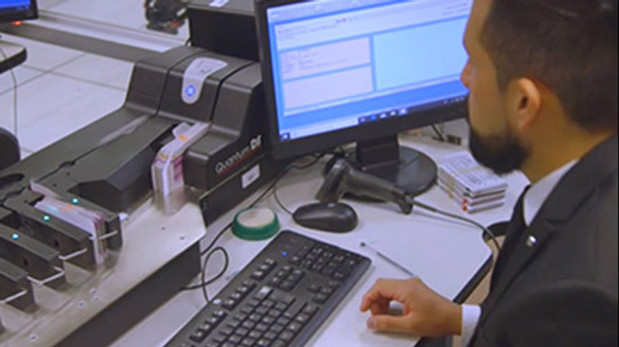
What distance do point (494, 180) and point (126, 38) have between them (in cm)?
221

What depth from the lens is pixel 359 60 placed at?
1463mm

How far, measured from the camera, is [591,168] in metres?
0.88

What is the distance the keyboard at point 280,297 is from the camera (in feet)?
3.78

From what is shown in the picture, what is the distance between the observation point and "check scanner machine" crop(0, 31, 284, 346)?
1.14 metres

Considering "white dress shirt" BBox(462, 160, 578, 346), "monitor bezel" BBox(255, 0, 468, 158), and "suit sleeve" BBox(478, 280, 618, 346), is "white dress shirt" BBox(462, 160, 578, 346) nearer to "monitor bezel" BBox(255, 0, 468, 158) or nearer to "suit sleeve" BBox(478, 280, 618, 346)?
"suit sleeve" BBox(478, 280, 618, 346)

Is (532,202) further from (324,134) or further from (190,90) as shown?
(190,90)

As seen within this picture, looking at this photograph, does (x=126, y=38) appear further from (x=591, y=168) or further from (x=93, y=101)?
(x=591, y=168)

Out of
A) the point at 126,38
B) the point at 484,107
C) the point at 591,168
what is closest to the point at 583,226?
the point at 591,168

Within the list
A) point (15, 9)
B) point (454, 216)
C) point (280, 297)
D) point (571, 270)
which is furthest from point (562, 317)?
point (15, 9)

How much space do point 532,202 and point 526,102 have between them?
0.21 meters

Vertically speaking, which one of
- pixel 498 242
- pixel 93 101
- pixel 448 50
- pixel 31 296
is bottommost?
pixel 93 101

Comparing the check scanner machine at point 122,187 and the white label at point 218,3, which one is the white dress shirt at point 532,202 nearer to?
the check scanner machine at point 122,187

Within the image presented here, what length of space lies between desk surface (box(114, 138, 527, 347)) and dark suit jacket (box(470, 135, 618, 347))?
0.28 m

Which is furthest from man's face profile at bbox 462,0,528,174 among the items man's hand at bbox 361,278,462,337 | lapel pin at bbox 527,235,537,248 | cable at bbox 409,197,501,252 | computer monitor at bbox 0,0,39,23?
computer monitor at bbox 0,0,39,23
